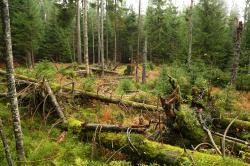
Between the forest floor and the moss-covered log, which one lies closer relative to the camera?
the moss-covered log

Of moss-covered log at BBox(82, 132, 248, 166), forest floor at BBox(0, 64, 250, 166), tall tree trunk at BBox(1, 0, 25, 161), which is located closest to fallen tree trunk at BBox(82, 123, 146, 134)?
moss-covered log at BBox(82, 132, 248, 166)

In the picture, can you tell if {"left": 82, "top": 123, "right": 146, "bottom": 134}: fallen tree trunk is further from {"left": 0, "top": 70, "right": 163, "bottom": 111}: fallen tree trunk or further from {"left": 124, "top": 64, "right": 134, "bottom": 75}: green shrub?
{"left": 124, "top": 64, "right": 134, "bottom": 75}: green shrub

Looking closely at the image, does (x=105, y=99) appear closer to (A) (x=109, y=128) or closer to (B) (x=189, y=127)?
(A) (x=109, y=128)

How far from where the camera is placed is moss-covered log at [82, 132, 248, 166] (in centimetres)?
582

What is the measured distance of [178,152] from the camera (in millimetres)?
6297

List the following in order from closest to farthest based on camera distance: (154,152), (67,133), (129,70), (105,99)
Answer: (154,152) → (67,133) → (105,99) → (129,70)

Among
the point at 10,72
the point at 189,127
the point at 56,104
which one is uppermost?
the point at 10,72

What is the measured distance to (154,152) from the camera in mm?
6551

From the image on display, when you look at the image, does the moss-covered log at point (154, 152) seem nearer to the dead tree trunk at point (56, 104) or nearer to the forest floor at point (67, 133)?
the forest floor at point (67, 133)

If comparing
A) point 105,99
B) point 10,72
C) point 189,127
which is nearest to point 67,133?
point 105,99

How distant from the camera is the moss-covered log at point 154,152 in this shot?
582 centimetres

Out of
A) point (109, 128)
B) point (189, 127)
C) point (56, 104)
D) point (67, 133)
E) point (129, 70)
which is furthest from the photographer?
point (129, 70)

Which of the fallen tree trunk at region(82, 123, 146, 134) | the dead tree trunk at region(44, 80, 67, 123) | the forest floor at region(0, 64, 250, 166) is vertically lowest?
the forest floor at region(0, 64, 250, 166)

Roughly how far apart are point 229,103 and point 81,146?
26.7 feet
